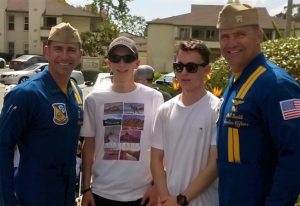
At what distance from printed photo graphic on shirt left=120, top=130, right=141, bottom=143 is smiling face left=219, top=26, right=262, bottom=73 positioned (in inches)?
42.9

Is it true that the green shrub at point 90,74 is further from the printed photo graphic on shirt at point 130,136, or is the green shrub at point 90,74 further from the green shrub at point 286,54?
the printed photo graphic on shirt at point 130,136

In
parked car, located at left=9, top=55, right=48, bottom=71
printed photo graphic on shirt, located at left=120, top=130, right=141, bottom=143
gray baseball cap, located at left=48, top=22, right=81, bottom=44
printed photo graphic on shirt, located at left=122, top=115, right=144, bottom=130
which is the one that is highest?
gray baseball cap, located at left=48, top=22, right=81, bottom=44

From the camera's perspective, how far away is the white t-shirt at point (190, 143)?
11.2 feet

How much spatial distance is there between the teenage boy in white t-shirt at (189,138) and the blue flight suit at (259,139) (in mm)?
292

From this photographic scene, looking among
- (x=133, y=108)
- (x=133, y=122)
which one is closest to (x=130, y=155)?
(x=133, y=122)

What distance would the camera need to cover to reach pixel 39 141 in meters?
3.50

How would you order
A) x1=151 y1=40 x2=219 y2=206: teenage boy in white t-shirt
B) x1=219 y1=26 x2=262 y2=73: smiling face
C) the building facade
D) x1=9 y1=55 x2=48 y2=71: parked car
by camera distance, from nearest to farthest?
x1=219 y1=26 x2=262 y2=73: smiling face → x1=151 y1=40 x2=219 y2=206: teenage boy in white t-shirt → x1=9 y1=55 x2=48 y2=71: parked car → the building facade

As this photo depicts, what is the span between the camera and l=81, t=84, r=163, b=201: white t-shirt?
151 inches

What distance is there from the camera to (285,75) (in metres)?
→ 2.82

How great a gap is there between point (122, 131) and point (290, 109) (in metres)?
1.51

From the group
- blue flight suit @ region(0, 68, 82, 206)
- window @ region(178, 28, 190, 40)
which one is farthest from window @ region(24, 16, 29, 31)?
blue flight suit @ region(0, 68, 82, 206)

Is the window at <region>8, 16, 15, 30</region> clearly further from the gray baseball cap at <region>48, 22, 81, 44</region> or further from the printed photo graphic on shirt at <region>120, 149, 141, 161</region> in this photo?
the printed photo graphic on shirt at <region>120, 149, 141, 161</region>

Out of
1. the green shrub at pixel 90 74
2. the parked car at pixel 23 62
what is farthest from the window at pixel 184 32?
the green shrub at pixel 90 74

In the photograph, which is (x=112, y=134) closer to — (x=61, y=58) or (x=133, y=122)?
(x=133, y=122)
